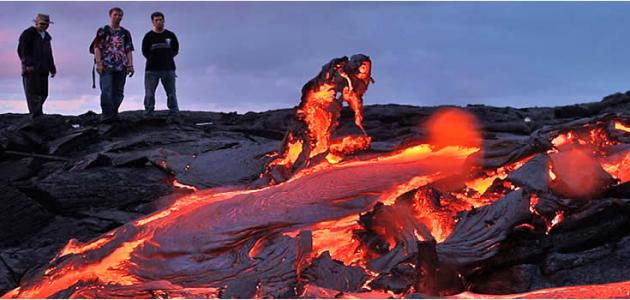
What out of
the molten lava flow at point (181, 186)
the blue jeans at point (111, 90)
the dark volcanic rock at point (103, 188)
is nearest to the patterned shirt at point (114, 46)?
the blue jeans at point (111, 90)

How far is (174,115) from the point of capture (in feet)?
40.7

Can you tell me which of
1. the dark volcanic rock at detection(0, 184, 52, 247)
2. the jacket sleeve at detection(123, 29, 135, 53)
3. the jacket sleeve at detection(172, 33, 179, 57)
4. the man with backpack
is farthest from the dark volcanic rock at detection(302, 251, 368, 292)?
the jacket sleeve at detection(172, 33, 179, 57)

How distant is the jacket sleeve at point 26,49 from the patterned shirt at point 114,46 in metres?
0.99

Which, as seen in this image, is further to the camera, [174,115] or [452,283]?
[174,115]

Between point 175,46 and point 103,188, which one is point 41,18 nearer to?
point 175,46

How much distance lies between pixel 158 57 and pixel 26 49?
2.02 m

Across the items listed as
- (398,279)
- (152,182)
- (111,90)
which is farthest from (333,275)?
(111,90)

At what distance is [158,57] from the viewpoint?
11.7m

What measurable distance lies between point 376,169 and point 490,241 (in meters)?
1.23

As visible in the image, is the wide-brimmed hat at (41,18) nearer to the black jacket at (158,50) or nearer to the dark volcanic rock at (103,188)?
the black jacket at (158,50)

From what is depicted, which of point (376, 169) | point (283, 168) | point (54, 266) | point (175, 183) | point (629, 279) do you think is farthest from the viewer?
point (175, 183)

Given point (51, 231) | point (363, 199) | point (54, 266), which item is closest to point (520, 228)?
point (363, 199)

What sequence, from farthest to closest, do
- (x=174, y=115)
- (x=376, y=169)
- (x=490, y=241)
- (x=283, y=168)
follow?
(x=174, y=115) → (x=283, y=168) → (x=376, y=169) → (x=490, y=241)

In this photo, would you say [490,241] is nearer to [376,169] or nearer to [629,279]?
[629,279]
